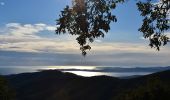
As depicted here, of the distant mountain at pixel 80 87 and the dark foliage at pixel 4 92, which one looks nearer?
the dark foliage at pixel 4 92

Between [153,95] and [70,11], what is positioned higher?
[70,11]

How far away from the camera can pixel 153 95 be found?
51531mm

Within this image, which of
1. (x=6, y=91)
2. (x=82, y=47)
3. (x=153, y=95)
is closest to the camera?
(x=82, y=47)

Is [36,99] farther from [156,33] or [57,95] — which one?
[156,33]

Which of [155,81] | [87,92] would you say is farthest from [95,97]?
[155,81]

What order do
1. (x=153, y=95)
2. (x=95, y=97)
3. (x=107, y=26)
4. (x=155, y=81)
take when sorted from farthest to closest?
(x=95, y=97) < (x=155, y=81) < (x=153, y=95) < (x=107, y=26)

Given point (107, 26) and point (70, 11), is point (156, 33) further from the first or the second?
point (70, 11)

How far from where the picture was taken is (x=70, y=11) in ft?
79.8

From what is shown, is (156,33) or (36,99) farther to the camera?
(36,99)

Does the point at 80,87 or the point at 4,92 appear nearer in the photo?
the point at 4,92

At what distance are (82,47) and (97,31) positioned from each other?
1.75 meters

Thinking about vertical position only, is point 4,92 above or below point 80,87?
below

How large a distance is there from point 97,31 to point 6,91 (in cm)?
5164

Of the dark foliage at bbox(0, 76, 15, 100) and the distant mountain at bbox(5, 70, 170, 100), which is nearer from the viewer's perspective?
the dark foliage at bbox(0, 76, 15, 100)
